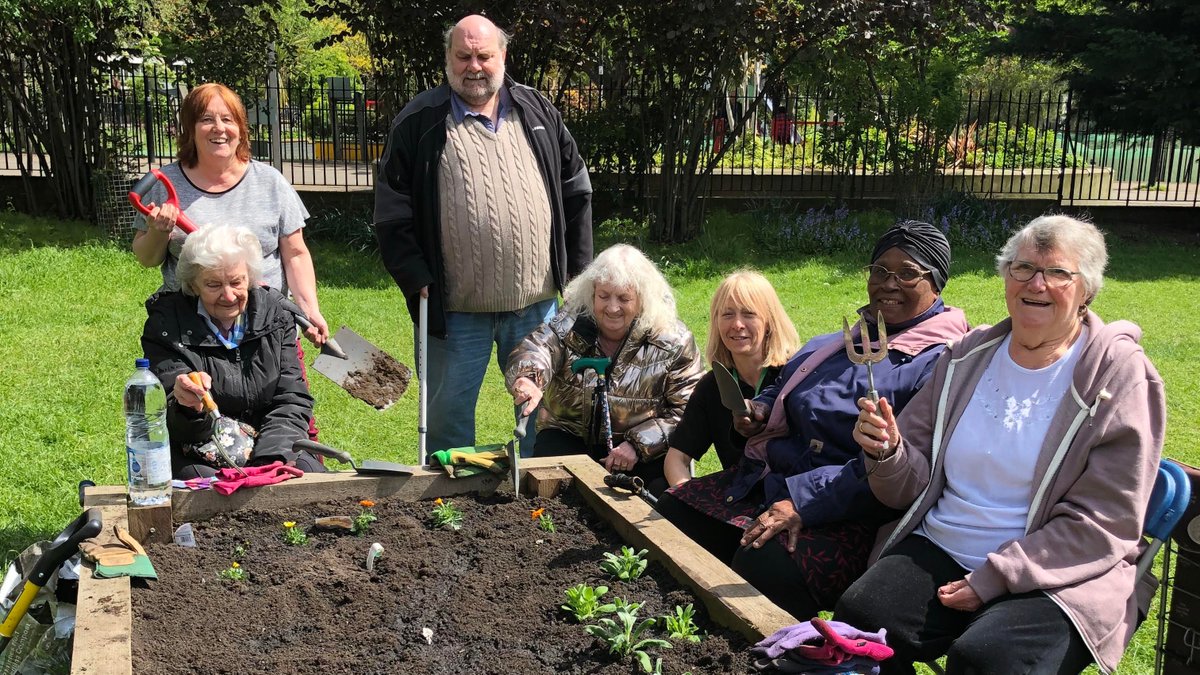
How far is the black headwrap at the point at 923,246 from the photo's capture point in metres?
3.12

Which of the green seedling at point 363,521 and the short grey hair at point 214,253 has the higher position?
the short grey hair at point 214,253

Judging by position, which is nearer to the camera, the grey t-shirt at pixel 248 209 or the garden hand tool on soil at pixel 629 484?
the garden hand tool on soil at pixel 629 484

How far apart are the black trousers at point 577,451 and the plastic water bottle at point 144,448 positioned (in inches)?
54.0

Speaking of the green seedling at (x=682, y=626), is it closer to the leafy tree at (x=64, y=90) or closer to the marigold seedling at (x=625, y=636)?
the marigold seedling at (x=625, y=636)

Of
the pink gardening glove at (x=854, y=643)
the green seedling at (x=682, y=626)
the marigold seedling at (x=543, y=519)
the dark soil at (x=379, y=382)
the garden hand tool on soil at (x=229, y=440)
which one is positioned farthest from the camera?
the dark soil at (x=379, y=382)

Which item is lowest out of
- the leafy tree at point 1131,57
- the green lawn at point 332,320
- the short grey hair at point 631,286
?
the green lawn at point 332,320

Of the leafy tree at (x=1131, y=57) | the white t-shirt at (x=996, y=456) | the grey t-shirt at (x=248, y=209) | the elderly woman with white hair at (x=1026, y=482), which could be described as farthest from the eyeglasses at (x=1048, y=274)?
the leafy tree at (x=1131, y=57)

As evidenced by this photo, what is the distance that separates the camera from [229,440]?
3547 millimetres

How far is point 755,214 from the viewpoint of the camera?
1109cm

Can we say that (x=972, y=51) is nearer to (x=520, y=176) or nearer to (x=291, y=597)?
(x=520, y=176)

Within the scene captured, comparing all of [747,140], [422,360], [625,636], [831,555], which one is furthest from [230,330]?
[747,140]

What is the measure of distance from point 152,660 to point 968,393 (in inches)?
81.8

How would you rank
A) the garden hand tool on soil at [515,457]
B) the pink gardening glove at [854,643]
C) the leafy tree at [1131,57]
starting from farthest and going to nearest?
the leafy tree at [1131,57]
the garden hand tool on soil at [515,457]
the pink gardening glove at [854,643]

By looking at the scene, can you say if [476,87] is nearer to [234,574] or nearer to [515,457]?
[515,457]
